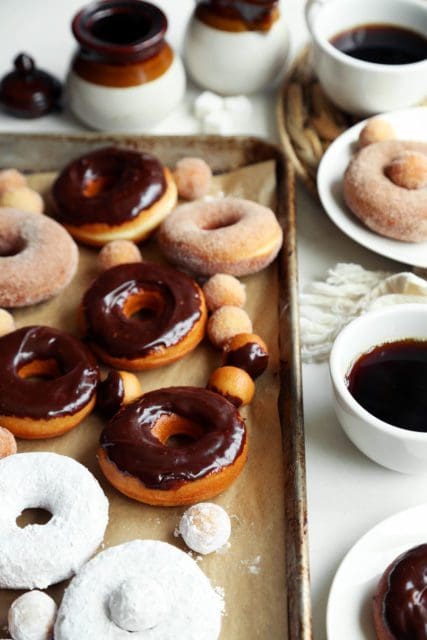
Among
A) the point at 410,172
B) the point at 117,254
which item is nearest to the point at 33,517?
the point at 117,254

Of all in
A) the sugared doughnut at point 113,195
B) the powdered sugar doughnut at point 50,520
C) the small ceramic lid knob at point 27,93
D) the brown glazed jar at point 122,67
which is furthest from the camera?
the small ceramic lid knob at point 27,93

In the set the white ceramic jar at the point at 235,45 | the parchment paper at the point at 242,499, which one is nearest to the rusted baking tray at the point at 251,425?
the parchment paper at the point at 242,499

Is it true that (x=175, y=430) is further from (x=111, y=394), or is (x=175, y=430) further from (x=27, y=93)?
(x=27, y=93)

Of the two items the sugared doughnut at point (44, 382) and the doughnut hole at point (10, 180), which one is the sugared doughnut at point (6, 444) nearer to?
the sugared doughnut at point (44, 382)

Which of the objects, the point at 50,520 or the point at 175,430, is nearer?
the point at 50,520

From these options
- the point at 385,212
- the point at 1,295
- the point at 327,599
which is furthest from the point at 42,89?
the point at 327,599

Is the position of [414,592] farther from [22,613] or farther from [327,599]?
[22,613]

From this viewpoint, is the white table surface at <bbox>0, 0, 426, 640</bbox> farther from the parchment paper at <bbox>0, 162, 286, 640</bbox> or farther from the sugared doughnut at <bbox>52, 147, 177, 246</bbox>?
the sugared doughnut at <bbox>52, 147, 177, 246</bbox>

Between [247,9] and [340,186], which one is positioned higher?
[247,9]
